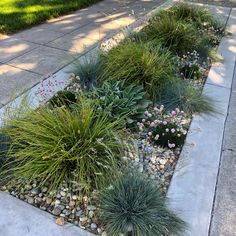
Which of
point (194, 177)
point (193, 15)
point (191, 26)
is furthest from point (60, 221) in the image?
point (193, 15)

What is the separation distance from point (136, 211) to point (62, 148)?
0.69 m

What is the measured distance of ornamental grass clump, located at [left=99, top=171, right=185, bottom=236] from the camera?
2.06 m

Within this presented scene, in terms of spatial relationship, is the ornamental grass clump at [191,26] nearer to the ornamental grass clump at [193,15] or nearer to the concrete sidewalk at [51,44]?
the ornamental grass clump at [193,15]

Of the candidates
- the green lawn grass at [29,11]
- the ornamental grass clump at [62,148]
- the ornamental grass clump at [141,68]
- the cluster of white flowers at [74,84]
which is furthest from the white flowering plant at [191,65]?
the green lawn grass at [29,11]

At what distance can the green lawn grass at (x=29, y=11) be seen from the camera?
18.0 feet

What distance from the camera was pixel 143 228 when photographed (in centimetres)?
203

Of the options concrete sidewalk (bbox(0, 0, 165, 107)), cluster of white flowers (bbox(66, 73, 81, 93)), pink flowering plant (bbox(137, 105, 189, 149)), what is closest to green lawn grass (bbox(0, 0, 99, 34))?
concrete sidewalk (bbox(0, 0, 165, 107))

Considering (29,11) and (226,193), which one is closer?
(226,193)

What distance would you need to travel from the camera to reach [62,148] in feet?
7.76

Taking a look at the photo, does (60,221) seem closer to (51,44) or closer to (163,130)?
(163,130)

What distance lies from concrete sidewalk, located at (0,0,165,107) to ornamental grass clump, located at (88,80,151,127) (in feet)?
3.00

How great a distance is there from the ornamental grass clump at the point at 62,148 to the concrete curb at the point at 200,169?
544mm

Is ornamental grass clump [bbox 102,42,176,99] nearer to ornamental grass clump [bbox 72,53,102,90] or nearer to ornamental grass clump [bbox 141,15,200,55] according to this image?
ornamental grass clump [bbox 72,53,102,90]

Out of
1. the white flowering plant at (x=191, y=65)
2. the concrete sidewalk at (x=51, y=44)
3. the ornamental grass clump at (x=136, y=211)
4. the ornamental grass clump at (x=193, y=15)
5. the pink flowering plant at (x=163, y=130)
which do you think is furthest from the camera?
the ornamental grass clump at (x=193, y=15)
